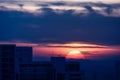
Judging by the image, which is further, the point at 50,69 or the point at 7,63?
the point at 50,69

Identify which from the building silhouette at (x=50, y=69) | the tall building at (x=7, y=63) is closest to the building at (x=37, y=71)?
the building silhouette at (x=50, y=69)

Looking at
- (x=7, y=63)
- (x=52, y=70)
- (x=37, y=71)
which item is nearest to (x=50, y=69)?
(x=52, y=70)

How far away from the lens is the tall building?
33.0m

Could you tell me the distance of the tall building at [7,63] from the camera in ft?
108

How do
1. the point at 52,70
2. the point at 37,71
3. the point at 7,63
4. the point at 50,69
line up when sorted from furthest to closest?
the point at 37,71 < the point at 50,69 < the point at 52,70 < the point at 7,63

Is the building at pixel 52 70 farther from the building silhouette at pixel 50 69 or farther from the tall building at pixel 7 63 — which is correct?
the tall building at pixel 7 63

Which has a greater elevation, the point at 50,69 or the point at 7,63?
the point at 7,63

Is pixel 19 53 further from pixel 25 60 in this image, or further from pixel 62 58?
pixel 62 58

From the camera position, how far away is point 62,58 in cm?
3928

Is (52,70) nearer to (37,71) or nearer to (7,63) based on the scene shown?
(37,71)

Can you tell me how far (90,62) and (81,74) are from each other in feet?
4.98

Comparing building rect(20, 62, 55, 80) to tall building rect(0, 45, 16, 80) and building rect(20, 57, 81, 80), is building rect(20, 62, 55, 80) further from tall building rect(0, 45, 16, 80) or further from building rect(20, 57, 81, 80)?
tall building rect(0, 45, 16, 80)

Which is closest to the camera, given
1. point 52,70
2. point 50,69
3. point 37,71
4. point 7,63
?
point 7,63

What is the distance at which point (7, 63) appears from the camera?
3341cm
